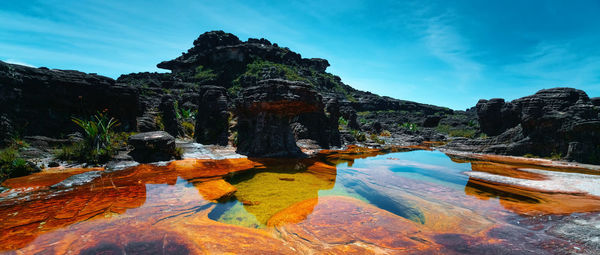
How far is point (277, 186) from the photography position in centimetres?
666

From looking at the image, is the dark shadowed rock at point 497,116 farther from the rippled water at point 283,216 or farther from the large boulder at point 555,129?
the rippled water at point 283,216

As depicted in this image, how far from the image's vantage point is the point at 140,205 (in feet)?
14.3

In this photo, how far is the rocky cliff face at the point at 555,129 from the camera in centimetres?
1232

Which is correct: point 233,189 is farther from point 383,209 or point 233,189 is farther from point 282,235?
point 383,209

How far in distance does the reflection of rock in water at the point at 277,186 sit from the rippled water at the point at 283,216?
42mm

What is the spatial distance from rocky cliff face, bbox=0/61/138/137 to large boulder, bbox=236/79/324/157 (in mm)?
6627

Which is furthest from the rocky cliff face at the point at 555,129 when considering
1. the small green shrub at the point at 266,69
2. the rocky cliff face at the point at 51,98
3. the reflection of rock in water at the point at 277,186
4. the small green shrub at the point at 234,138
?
the small green shrub at the point at 266,69

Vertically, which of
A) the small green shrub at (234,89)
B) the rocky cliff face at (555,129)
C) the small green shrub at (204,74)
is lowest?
the rocky cliff face at (555,129)

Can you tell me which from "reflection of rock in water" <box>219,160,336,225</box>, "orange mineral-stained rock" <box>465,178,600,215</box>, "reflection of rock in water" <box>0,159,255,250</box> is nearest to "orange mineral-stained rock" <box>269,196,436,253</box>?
"reflection of rock in water" <box>219,160,336,225</box>

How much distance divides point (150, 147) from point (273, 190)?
21.1 feet

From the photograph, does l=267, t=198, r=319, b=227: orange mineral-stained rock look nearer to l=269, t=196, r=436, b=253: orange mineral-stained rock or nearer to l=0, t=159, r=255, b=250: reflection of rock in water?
l=269, t=196, r=436, b=253: orange mineral-stained rock

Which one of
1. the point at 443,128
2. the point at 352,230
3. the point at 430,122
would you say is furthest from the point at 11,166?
the point at 430,122

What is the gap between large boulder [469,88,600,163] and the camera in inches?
485

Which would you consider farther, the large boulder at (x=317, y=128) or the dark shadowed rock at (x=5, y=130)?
the large boulder at (x=317, y=128)
